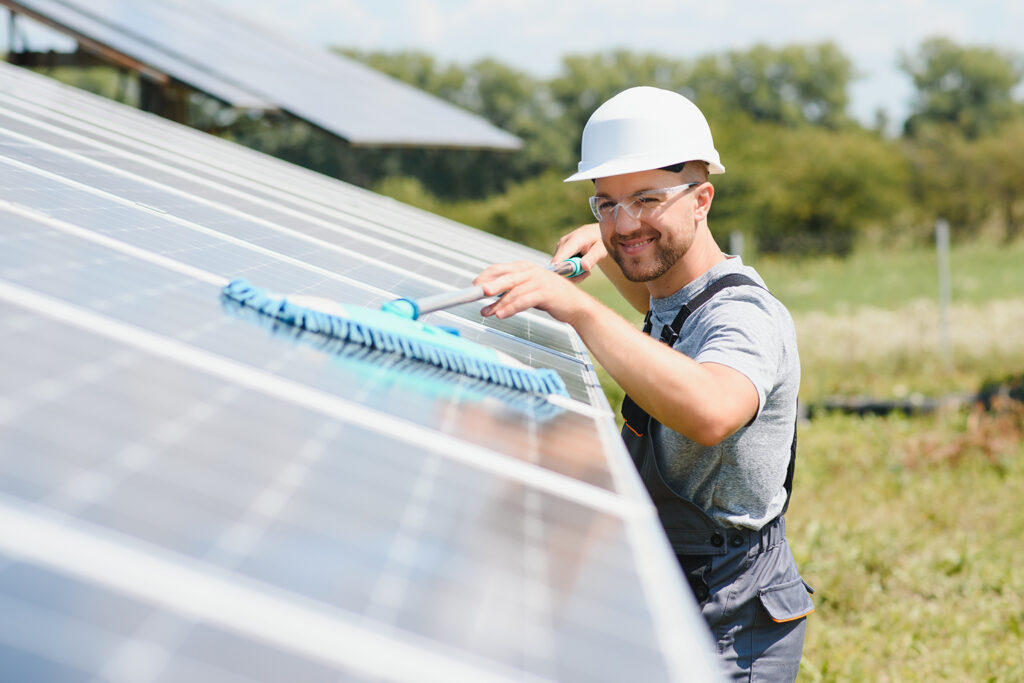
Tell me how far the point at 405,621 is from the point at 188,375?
0.88 m

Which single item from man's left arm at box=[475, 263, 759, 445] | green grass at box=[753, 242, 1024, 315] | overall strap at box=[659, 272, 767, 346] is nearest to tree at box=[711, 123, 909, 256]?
green grass at box=[753, 242, 1024, 315]

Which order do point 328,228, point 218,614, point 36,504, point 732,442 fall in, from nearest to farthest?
point 218,614 → point 36,504 → point 732,442 → point 328,228

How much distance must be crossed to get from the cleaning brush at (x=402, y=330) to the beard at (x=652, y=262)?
2.07ft

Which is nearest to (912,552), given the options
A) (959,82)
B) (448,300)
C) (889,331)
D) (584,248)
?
A: (584,248)

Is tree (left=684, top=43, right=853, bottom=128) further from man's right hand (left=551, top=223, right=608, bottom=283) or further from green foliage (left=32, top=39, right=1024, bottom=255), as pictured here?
man's right hand (left=551, top=223, right=608, bottom=283)

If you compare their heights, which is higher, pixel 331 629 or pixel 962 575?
pixel 331 629

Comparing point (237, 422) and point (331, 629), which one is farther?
point (237, 422)

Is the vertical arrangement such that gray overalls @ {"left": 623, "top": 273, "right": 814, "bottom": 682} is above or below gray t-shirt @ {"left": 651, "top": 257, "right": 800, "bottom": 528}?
below

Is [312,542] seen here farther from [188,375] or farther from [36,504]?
[188,375]

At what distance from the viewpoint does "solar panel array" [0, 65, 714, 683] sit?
1.18 metres

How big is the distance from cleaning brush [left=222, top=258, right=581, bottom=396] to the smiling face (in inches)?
Answer: 25.3

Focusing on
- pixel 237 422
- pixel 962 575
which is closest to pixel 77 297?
pixel 237 422

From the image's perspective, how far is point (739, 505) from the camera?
3.09 metres

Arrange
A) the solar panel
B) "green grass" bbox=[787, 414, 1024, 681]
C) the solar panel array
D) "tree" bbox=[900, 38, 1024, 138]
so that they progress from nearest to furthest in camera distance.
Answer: the solar panel array, "green grass" bbox=[787, 414, 1024, 681], the solar panel, "tree" bbox=[900, 38, 1024, 138]
